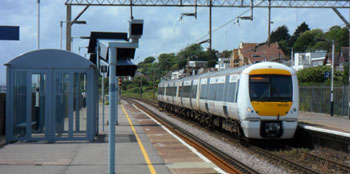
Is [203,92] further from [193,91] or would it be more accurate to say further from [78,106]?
[78,106]

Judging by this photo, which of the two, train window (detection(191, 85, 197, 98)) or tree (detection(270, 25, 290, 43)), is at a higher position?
tree (detection(270, 25, 290, 43))

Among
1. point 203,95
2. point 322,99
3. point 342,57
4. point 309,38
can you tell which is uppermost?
point 309,38

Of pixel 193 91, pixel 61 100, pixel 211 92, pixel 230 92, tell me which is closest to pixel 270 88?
pixel 230 92

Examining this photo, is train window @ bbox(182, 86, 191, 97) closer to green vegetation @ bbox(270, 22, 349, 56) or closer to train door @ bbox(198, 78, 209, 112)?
train door @ bbox(198, 78, 209, 112)

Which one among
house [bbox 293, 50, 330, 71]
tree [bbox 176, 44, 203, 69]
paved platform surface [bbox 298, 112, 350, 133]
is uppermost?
tree [bbox 176, 44, 203, 69]

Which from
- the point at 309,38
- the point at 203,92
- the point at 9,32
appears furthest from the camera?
the point at 309,38

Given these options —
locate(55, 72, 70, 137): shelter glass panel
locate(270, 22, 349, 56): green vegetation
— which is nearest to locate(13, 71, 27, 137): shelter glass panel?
locate(55, 72, 70, 137): shelter glass panel

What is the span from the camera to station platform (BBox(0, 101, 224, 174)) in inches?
392

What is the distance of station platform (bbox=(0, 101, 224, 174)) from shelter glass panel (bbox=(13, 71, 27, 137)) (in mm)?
612

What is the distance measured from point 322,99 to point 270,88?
17.6 metres

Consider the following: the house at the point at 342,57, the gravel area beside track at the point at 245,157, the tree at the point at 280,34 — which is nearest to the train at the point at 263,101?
the gravel area beside track at the point at 245,157

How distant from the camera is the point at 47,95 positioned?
14.2 metres

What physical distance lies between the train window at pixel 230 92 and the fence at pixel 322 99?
14.1 m

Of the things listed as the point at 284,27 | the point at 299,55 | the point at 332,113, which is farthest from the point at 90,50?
the point at 284,27
